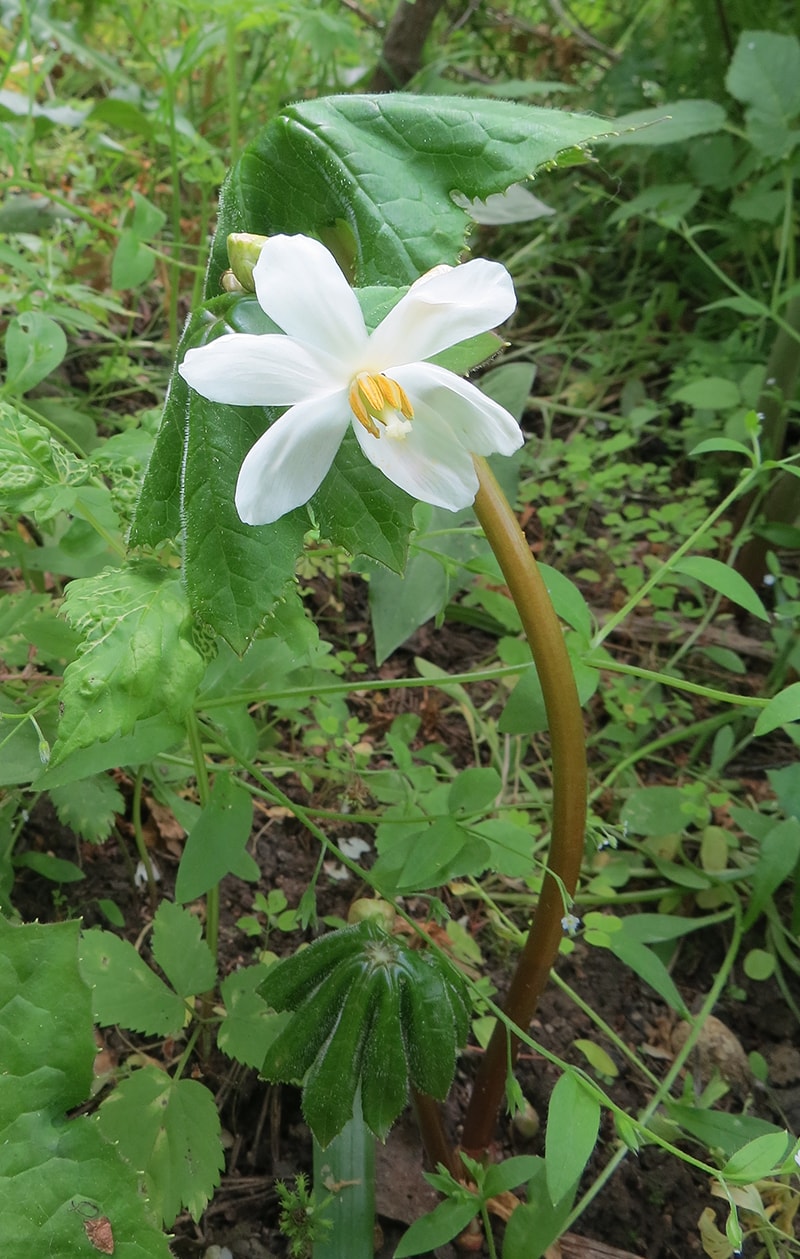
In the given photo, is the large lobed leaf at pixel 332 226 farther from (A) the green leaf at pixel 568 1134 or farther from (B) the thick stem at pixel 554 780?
(A) the green leaf at pixel 568 1134

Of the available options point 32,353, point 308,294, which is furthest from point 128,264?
point 308,294

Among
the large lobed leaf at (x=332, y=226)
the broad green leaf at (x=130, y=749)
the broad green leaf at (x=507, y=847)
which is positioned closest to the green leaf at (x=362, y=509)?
the large lobed leaf at (x=332, y=226)

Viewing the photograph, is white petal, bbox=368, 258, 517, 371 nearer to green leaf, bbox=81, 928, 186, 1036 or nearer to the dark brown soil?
green leaf, bbox=81, 928, 186, 1036

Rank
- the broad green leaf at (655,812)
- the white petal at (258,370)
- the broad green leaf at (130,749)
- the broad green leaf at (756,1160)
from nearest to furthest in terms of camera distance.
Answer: the white petal at (258,370)
the broad green leaf at (756,1160)
the broad green leaf at (130,749)
the broad green leaf at (655,812)

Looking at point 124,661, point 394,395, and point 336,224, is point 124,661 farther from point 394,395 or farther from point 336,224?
point 336,224

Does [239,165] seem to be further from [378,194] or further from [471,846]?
[471,846]

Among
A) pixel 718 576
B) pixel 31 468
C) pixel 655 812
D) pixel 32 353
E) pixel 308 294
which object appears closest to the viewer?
pixel 308 294
